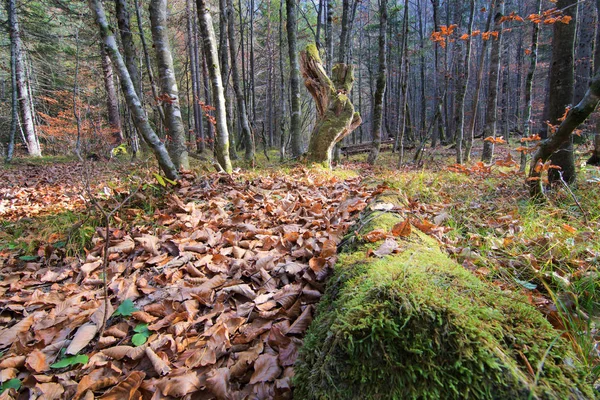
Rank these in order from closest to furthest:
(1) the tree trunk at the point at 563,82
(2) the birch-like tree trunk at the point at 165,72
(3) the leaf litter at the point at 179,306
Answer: (3) the leaf litter at the point at 179,306 < (1) the tree trunk at the point at 563,82 < (2) the birch-like tree trunk at the point at 165,72

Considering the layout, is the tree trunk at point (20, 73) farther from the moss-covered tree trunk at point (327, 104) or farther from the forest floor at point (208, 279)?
the moss-covered tree trunk at point (327, 104)

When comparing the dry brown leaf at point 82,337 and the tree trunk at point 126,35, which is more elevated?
the tree trunk at point 126,35

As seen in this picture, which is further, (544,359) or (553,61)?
(553,61)

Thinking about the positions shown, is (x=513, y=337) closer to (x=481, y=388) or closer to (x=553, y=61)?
(x=481, y=388)

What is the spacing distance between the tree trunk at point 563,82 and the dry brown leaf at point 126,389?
18.1ft

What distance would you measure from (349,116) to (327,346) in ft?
21.0

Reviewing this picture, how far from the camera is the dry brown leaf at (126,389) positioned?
153 centimetres

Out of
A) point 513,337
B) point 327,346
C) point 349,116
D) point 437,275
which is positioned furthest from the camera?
point 349,116

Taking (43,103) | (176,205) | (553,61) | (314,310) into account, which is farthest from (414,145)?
(43,103)

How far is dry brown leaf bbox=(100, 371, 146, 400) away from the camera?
153cm

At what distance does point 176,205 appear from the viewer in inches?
146

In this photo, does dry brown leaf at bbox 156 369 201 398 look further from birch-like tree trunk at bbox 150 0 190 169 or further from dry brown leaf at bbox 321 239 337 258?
birch-like tree trunk at bbox 150 0 190 169

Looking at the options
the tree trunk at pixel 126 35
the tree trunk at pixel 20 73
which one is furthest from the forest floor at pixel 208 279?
the tree trunk at pixel 20 73

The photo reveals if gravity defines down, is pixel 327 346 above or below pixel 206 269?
above
